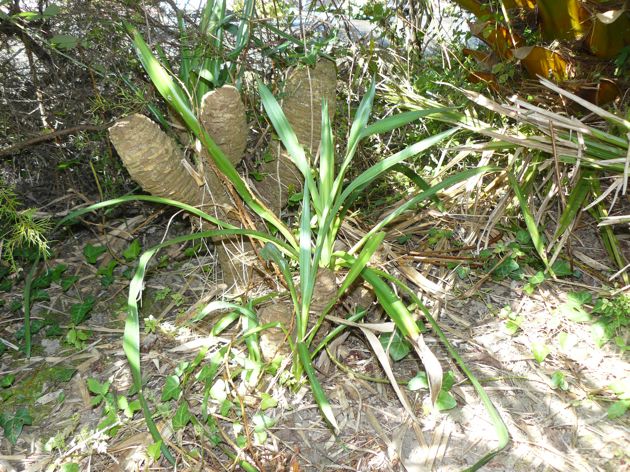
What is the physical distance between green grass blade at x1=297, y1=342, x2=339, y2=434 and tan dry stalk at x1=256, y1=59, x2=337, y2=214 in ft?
2.31

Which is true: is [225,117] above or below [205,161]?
above

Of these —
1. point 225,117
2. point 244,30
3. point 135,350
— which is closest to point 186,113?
point 225,117

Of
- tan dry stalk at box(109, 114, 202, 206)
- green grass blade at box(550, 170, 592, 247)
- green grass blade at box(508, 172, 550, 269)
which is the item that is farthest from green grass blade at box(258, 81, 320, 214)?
green grass blade at box(550, 170, 592, 247)

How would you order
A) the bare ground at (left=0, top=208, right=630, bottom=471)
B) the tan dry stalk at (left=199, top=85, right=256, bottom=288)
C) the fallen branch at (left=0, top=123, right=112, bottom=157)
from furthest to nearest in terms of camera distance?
the fallen branch at (left=0, top=123, right=112, bottom=157) < the tan dry stalk at (left=199, top=85, right=256, bottom=288) < the bare ground at (left=0, top=208, right=630, bottom=471)

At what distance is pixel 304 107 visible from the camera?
2.01 m

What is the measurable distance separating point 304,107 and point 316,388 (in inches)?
38.9

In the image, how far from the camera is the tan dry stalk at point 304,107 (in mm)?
1988

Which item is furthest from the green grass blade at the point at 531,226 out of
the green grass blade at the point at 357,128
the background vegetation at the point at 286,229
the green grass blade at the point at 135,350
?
the green grass blade at the point at 135,350

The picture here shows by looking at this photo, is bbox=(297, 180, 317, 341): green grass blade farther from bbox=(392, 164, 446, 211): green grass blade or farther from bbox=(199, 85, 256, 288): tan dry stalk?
bbox=(392, 164, 446, 211): green grass blade

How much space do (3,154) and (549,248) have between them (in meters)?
2.00

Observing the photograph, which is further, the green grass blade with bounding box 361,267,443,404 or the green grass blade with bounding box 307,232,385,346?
the green grass blade with bounding box 307,232,385,346

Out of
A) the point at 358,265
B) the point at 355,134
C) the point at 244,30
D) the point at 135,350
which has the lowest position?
the point at 135,350

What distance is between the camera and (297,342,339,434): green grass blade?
58.8 inches

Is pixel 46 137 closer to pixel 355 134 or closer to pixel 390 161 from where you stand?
pixel 355 134
